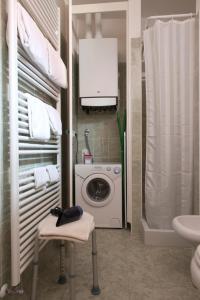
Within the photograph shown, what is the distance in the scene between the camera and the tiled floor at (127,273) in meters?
1.48

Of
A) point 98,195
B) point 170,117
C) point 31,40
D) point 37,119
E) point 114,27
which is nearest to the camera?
point 31,40

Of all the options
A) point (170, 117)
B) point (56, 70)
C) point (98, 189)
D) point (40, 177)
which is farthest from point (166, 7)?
point (40, 177)

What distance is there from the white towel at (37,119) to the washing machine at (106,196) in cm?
120

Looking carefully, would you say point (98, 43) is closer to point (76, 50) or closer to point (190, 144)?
point (76, 50)

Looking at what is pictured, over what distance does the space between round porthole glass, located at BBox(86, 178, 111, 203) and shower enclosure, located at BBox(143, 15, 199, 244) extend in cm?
59

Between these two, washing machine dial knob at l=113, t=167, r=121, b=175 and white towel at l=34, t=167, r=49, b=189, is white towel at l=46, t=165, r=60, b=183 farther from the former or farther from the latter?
washing machine dial knob at l=113, t=167, r=121, b=175

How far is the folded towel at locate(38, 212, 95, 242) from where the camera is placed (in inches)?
48.0

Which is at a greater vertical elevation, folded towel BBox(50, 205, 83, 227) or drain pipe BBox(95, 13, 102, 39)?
drain pipe BBox(95, 13, 102, 39)

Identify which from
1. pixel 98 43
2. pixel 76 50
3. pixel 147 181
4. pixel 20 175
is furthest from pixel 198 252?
pixel 76 50

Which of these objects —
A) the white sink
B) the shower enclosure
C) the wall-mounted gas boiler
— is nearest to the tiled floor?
the shower enclosure

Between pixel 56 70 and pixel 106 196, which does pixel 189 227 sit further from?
pixel 56 70

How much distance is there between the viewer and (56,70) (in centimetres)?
172

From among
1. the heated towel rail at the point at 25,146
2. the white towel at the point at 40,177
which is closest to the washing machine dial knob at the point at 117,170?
the heated towel rail at the point at 25,146

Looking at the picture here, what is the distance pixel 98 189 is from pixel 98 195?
78 mm
